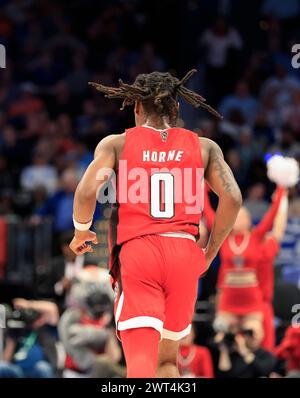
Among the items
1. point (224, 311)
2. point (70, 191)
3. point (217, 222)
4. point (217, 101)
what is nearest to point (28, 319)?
point (224, 311)

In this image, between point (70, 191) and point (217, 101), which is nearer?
point (70, 191)

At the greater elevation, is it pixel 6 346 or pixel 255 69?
pixel 255 69

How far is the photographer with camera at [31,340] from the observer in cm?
876

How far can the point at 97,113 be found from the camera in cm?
1401

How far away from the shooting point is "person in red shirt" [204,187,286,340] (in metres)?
9.91

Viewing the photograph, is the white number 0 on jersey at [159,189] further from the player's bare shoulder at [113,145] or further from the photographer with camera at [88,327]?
the photographer with camera at [88,327]

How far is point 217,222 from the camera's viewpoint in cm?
576

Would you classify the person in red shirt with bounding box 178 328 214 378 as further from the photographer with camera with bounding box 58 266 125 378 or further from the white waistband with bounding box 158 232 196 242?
the white waistband with bounding box 158 232 196 242

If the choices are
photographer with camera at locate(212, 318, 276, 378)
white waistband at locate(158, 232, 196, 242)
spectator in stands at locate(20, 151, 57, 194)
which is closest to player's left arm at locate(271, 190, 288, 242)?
photographer with camera at locate(212, 318, 276, 378)

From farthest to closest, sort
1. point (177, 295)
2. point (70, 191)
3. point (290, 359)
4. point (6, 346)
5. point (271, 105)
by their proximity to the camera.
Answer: point (271, 105) < point (70, 191) < point (6, 346) < point (290, 359) < point (177, 295)

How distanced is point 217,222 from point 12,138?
7.99 metres

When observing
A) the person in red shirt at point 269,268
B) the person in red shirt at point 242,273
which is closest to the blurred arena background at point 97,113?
the person in red shirt at point 269,268

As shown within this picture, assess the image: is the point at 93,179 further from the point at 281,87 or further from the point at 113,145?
the point at 281,87

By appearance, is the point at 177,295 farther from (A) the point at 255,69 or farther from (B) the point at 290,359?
(A) the point at 255,69
